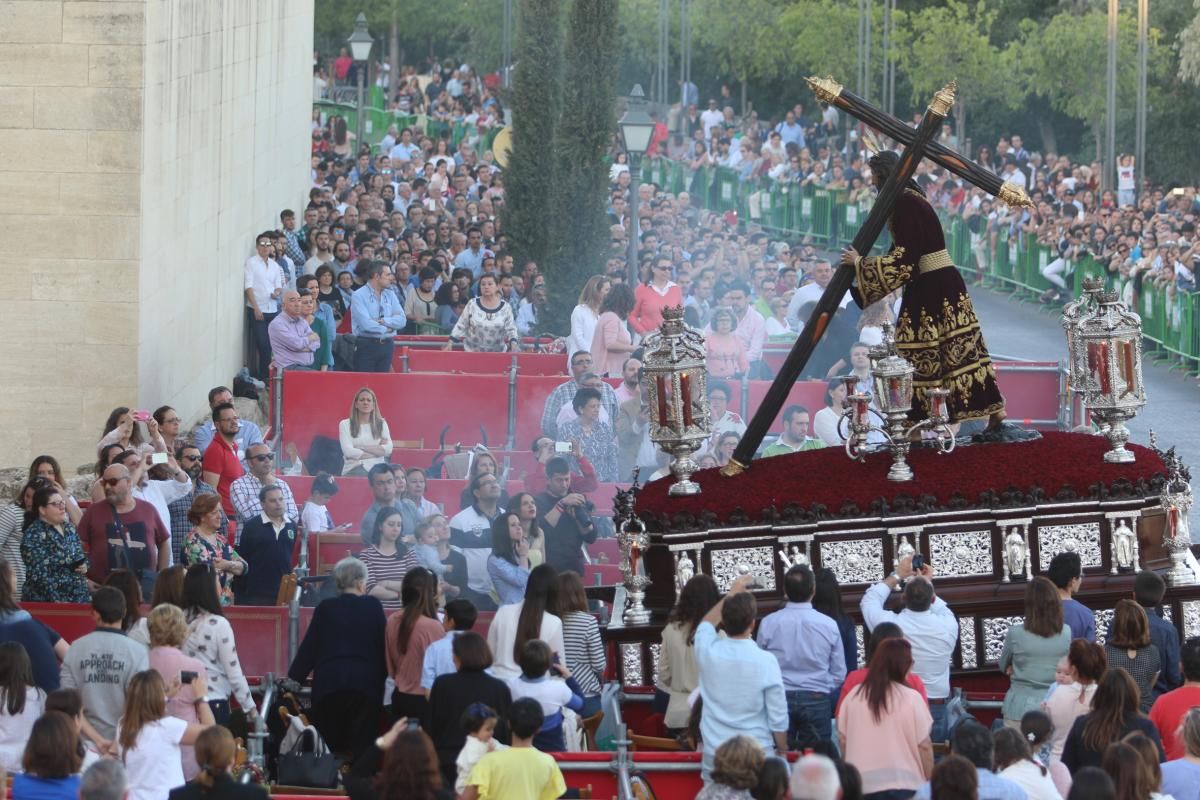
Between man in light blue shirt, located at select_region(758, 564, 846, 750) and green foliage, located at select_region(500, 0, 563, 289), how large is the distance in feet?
56.6

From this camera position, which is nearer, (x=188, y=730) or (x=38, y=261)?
(x=188, y=730)

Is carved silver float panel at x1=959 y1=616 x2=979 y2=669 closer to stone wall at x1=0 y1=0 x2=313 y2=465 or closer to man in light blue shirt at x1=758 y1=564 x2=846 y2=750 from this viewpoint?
man in light blue shirt at x1=758 y1=564 x2=846 y2=750

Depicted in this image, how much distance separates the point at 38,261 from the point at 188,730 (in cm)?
809

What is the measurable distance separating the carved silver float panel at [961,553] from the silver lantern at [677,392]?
1.51 m

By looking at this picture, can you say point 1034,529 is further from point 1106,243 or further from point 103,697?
point 1106,243

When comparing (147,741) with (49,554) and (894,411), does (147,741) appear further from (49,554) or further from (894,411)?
(894,411)

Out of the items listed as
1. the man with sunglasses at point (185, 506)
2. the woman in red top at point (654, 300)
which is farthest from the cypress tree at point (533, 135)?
the man with sunglasses at point (185, 506)

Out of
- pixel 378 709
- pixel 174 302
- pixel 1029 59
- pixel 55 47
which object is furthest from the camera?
pixel 1029 59

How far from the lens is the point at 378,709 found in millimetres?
12836

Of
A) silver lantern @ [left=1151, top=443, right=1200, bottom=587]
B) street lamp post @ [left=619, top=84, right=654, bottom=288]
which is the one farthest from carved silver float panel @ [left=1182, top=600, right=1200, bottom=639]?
street lamp post @ [left=619, top=84, right=654, bottom=288]

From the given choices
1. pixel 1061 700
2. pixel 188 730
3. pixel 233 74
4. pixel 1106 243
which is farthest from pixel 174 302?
pixel 1106 243

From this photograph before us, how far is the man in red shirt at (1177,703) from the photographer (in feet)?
37.8

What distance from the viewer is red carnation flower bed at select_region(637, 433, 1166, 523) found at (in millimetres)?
13977

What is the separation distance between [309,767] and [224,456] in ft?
16.9
